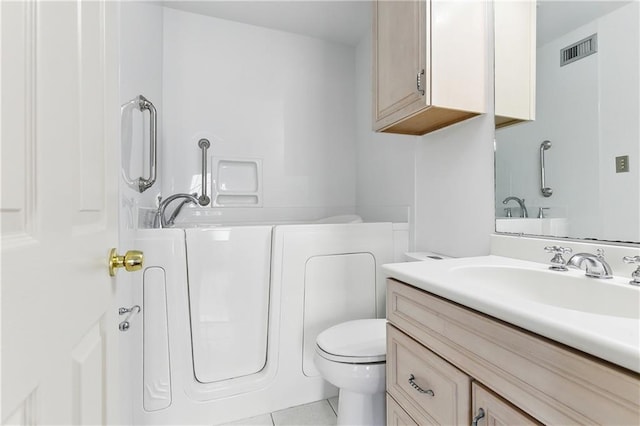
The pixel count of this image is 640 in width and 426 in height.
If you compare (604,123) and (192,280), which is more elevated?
(604,123)

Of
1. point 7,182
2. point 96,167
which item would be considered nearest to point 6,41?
point 7,182

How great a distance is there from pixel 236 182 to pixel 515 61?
194 cm

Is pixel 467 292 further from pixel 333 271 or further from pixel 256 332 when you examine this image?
pixel 256 332

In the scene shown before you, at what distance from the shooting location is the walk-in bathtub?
136 cm

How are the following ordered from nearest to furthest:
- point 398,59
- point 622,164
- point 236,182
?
point 622,164, point 398,59, point 236,182

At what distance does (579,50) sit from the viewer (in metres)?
1.00

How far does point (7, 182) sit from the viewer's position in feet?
0.95

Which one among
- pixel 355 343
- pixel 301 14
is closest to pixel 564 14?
pixel 355 343

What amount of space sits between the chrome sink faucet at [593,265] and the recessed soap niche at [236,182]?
206cm

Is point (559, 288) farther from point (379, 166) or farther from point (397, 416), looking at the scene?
point (379, 166)

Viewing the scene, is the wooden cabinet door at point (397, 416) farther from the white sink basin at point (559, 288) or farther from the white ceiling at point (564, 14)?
the white ceiling at point (564, 14)

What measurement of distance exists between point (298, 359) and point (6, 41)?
162cm

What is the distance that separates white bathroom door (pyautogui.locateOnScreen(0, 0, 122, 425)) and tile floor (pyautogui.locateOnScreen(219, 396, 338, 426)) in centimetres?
108

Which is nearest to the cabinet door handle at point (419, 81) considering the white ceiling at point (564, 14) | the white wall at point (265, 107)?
the white ceiling at point (564, 14)
